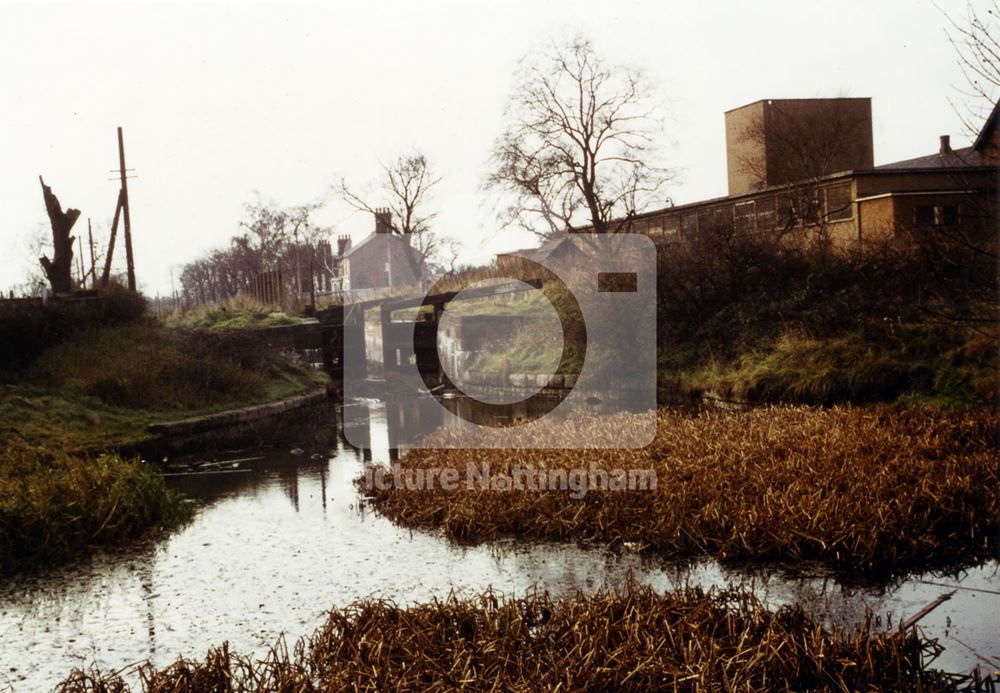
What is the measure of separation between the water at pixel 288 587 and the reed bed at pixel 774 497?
1.22 feet

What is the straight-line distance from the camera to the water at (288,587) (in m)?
6.25

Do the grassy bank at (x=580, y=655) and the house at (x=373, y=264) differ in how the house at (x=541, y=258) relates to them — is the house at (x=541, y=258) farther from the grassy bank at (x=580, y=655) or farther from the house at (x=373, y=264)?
the house at (x=373, y=264)

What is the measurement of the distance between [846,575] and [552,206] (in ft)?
89.7

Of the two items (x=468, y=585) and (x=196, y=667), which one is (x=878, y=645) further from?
(x=196, y=667)

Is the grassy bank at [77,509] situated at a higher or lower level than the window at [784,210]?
lower

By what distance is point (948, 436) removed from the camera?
35.5 ft

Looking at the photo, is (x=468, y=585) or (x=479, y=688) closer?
(x=479, y=688)

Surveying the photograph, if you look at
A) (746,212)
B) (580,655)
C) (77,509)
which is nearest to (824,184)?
(746,212)

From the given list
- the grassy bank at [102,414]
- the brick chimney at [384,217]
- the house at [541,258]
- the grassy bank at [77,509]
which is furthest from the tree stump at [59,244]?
the brick chimney at [384,217]

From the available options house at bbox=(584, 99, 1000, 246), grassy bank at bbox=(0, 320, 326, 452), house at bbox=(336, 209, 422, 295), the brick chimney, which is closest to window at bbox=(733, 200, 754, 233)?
house at bbox=(584, 99, 1000, 246)

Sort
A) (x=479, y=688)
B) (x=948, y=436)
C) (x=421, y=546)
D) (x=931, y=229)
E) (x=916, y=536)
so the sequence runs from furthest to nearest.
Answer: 1. (x=931, y=229)
2. (x=948, y=436)
3. (x=421, y=546)
4. (x=916, y=536)
5. (x=479, y=688)

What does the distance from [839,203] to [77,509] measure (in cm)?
2285

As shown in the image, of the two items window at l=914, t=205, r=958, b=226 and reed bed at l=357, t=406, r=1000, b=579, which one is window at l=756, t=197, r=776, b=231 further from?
reed bed at l=357, t=406, r=1000, b=579

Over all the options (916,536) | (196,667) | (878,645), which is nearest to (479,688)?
(196,667)
